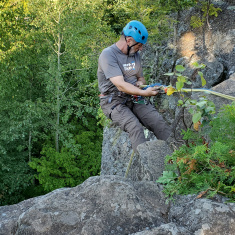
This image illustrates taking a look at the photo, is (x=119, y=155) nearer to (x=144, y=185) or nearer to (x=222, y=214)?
(x=144, y=185)

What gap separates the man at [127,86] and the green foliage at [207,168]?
1515mm

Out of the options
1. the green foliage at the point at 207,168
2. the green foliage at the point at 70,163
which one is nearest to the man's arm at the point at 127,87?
the green foliage at the point at 207,168

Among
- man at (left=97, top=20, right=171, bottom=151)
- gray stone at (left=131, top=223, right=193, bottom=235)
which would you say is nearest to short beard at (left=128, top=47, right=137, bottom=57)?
man at (left=97, top=20, right=171, bottom=151)

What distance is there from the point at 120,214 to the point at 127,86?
196cm

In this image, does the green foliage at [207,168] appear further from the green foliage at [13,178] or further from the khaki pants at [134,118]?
the green foliage at [13,178]

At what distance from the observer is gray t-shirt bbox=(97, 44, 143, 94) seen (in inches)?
159

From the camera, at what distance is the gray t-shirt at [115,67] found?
4043 mm

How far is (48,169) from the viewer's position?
16859 millimetres

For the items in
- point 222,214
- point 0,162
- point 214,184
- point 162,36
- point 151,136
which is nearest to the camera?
point 222,214

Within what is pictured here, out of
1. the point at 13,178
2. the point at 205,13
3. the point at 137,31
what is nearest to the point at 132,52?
the point at 137,31

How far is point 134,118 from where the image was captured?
13.5 ft

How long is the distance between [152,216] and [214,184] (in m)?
0.50

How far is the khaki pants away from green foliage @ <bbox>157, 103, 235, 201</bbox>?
5.05 ft

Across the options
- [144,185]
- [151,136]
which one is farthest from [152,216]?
[151,136]
